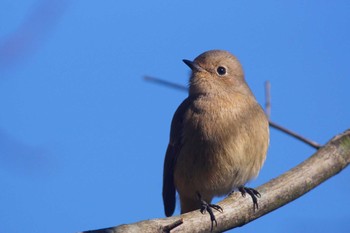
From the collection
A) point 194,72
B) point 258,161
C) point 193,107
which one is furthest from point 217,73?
point 258,161

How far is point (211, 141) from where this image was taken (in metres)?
5.31

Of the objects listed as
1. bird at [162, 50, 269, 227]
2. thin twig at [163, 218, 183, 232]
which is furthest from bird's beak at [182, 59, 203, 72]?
thin twig at [163, 218, 183, 232]

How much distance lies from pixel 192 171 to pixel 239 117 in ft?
2.38

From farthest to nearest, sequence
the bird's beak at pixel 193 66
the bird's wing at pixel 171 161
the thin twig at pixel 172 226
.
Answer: the bird's beak at pixel 193 66, the bird's wing at pixel 171 161, the thin twig at pixel 172 226

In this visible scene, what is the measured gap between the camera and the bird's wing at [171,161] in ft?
18.7

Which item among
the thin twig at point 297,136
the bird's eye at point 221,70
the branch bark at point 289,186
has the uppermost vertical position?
the bird's eye at point 221,70

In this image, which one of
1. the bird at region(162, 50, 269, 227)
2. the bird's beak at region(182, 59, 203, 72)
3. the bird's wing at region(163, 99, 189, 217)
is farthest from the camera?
the bird's beak at region(182, 59, 203, 72)

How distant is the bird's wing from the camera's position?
5.71 m

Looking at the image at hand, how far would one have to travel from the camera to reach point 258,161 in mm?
5484

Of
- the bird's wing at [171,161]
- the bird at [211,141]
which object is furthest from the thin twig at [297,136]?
the bird's wing at [171,161]

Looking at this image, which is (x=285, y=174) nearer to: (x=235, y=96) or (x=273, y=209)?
(x=273, y=209)

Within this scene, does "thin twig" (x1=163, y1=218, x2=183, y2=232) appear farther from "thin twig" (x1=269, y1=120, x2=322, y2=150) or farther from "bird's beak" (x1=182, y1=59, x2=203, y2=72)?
"bird's beak" (x1=182, y1=59, x2=203, y2=72)

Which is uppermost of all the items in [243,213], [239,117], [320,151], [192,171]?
[239,117]

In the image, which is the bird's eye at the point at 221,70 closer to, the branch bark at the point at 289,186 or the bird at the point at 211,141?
the bird at the point at 211,141
